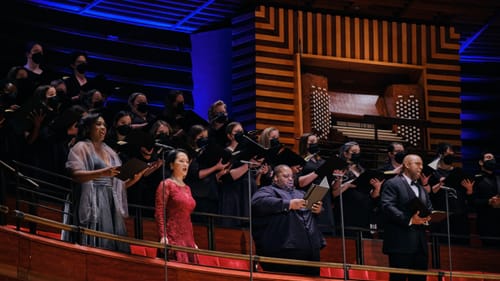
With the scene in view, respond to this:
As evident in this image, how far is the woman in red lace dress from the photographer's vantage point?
7.87 meters

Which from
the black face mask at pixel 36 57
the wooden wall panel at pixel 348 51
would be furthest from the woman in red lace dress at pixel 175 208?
the wooden wall panel at pixel 348 51

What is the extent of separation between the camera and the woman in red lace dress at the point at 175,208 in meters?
7.87

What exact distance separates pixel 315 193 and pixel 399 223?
78 cm

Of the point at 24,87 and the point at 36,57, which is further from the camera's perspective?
the point at 36,57

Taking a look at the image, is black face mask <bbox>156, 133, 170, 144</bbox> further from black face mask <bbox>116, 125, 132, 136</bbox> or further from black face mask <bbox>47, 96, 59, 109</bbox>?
black face mask <bbox>47, 96, 59, 109</bbox>

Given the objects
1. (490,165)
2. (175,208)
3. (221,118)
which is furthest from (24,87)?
(490,165)

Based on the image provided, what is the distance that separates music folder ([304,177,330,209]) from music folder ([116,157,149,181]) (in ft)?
4.56

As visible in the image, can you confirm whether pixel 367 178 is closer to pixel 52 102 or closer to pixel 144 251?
pixel 144 251

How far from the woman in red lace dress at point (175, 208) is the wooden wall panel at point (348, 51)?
3.90 meters

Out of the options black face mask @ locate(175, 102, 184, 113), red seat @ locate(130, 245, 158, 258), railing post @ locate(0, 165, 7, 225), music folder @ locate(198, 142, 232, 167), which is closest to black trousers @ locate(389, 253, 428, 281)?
music folder @ locate(198, 142, 232, 167)

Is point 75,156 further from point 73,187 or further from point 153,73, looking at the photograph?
point 153,73

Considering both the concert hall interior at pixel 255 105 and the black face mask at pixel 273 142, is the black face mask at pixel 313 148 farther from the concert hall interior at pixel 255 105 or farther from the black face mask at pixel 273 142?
the black face mask at pixel 273 142

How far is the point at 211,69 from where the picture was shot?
1275 cm

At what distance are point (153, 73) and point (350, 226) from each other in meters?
3.86
